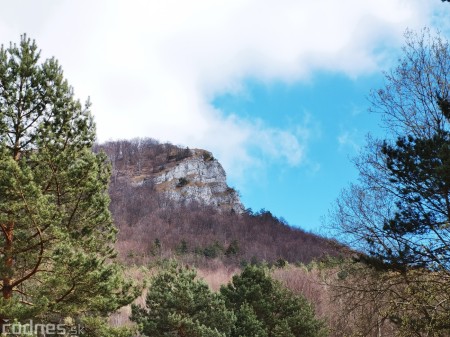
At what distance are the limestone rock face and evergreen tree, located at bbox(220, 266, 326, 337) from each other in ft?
264

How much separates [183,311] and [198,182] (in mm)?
100916

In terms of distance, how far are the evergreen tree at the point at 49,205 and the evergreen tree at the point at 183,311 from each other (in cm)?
652

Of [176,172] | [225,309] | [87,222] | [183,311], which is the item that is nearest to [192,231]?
[176,172]

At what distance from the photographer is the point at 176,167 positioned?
122938 mm

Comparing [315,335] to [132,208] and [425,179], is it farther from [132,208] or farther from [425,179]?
[132,208]

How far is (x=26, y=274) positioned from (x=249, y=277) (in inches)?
468

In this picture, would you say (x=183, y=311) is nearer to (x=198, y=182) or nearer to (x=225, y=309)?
(x=225, y=309)

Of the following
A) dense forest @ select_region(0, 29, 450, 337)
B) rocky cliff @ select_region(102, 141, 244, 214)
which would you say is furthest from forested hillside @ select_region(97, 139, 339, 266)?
dense forest @ select_region(0, 29, 450, 337)

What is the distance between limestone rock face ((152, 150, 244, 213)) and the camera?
108m

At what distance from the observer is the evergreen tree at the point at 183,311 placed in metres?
16.5

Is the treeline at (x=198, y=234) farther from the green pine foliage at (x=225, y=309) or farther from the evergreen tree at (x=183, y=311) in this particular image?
the evergreen tree at (x=183, y=311)

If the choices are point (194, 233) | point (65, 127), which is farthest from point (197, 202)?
point (65, 127)

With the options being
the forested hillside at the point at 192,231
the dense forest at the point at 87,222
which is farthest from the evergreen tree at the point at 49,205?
the forested hillside at the point at 192,231

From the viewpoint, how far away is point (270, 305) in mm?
19172
